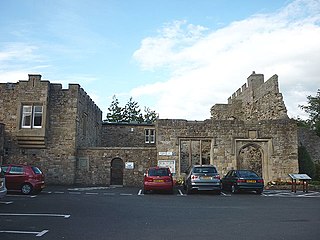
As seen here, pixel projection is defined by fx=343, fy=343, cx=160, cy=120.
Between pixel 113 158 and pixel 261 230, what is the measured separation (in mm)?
17243

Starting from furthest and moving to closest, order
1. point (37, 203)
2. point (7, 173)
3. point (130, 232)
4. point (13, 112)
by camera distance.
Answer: point (13, 112)
point (7, 173)
point (37, 203)
point (130, 232)

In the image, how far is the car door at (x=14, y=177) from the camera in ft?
55.3

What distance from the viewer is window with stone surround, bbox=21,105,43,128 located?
24.6 m

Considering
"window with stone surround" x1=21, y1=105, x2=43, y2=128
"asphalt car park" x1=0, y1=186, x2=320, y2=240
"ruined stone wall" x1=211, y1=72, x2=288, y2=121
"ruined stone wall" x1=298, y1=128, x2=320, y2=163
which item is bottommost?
"asphalt car park" x1=0, y1=186, x2=320, y2=240

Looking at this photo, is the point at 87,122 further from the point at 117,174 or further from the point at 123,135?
the point at 123,135

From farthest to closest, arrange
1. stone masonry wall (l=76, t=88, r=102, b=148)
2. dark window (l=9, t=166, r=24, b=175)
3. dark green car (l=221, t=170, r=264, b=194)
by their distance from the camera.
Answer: stone masonry wall (l=76, t=88, r=102, b=148)
dark green car (l=221, t=170, r=264, b=194)
dark window (l=9, t=166, r=24, b=175)

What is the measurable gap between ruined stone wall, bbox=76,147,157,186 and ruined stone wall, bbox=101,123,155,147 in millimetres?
10474

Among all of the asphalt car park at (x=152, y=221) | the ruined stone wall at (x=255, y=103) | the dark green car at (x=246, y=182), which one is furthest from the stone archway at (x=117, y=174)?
the asphalt car park at (x=152, y=221)

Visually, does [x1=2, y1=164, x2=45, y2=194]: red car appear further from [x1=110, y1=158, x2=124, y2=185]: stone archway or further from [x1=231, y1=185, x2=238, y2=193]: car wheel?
[x1=110, y1=158, x2=124, y2=185]: stone archway

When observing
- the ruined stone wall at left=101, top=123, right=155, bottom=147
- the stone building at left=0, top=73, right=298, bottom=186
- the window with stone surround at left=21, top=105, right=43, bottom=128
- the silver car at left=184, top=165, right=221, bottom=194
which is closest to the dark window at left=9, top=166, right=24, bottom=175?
the stone building at left=0, top=73, right=298, bottom=186

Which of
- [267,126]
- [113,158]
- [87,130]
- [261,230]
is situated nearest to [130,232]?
[261,230]

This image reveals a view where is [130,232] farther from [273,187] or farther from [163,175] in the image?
[273,187]

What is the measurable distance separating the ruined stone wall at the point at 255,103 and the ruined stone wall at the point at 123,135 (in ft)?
25.4

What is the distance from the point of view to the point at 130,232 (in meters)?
8.06
